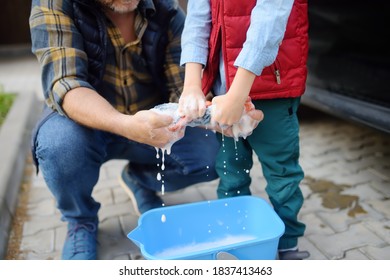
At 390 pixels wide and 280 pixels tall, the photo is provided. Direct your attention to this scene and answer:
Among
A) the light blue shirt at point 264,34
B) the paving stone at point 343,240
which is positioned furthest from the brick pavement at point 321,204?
the light blue shirt at point 264,34

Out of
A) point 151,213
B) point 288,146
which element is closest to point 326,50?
point 288,146

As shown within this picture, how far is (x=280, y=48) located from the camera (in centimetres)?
137

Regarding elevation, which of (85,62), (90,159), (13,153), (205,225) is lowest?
(13,153)

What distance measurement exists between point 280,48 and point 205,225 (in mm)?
659

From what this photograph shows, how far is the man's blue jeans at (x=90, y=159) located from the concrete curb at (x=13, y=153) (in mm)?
355

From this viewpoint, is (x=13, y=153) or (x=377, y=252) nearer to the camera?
(x=377, y=252)

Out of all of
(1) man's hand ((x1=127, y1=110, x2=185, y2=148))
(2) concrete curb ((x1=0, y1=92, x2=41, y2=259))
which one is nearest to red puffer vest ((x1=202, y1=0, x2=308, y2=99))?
(1) man's hand ((x1=127, y1=110, x2=185, y2=148))

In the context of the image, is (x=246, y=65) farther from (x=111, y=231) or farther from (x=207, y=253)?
(x=111, y=231)

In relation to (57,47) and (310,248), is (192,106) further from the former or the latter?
(310,248)

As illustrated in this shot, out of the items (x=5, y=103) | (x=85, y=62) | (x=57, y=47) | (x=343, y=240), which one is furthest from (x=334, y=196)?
(x=5, y=103)

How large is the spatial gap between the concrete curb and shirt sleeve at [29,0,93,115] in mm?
627

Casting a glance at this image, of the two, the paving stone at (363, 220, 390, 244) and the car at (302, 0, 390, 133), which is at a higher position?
the car at (302, 0, 390, 133)

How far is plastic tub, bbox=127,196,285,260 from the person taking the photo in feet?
4.83

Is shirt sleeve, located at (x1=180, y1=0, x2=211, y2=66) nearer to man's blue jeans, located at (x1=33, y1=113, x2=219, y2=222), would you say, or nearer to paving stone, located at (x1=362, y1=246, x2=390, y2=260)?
man's blue jeans, located at (x1=33, y1=113, x2=219, y2=222)
